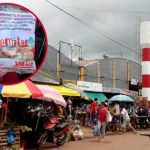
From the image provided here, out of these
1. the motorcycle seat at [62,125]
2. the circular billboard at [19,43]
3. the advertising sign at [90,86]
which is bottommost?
the motorcycle seat at [62,125]

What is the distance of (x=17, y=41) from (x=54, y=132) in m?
7.94

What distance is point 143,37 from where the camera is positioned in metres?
35.5

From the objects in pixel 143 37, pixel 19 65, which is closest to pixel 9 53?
pixel 19 65

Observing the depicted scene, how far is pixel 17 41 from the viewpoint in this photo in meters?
8.43

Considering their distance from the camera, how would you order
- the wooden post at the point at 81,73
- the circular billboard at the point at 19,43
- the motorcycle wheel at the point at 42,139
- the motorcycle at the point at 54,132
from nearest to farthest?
the circular billboard at the point at 19,43 < the motorcycle wheel at the point at 42,139 < the motorcycle at the point at 54,132 < the wooden post at the point at 81,73

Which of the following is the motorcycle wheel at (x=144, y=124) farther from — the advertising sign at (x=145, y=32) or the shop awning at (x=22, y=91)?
the shop awning at (x=22, y=91)

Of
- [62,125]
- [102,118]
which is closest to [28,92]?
[62,125]

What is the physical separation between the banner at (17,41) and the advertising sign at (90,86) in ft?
79.2

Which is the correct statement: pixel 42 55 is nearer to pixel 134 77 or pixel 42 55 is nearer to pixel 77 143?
pixel 77 143

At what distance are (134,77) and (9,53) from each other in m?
36.3

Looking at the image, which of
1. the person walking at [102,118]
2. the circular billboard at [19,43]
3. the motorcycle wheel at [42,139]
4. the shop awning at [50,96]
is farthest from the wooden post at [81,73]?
the circular billboard at [19,43]

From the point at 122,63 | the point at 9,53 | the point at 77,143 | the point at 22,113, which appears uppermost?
the point at 122,63

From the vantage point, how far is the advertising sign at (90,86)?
1304 inches

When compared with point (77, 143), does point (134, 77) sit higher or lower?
higher
